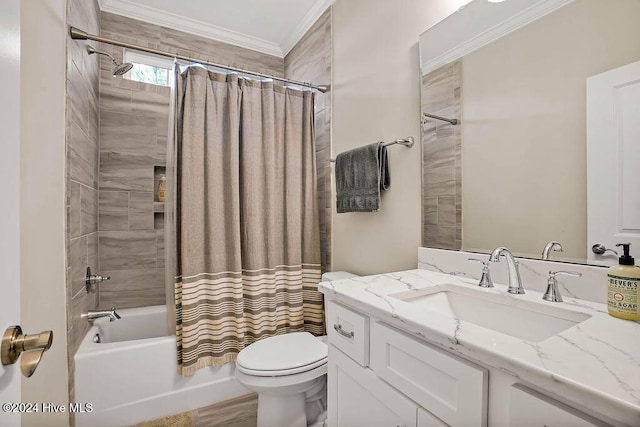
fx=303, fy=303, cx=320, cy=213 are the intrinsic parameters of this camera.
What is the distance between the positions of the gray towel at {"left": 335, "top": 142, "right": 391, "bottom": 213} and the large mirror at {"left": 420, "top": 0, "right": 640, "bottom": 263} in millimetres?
237

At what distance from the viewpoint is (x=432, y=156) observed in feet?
4.52

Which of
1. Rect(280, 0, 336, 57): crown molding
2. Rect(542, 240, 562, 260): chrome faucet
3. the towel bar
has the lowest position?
Rect(542, 240, 562, 260): chrome faucet

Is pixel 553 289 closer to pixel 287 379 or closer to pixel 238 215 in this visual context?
pixel 287 379

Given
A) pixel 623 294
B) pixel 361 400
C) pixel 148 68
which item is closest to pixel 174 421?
pixel 361 400

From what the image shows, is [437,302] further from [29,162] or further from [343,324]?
[29,162]

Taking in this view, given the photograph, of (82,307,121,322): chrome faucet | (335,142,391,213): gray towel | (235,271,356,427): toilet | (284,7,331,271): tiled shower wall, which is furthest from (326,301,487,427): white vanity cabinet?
(82,307,121,322): chrome faucet

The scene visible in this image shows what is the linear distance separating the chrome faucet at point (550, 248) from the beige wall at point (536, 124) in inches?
0.7

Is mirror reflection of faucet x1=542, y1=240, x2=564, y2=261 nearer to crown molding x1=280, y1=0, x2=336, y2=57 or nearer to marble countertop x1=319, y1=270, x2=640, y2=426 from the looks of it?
marble countertop x1=319, y1=270, x2=640, y2=426

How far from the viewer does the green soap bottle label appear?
0.69 metres

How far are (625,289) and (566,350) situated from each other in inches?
11.9

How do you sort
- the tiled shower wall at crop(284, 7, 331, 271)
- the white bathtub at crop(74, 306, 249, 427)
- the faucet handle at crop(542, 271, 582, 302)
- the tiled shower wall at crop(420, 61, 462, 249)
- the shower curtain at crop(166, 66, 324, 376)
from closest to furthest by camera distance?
the faucet handle at crop(542, 271, 582, 302) < the tiled shower wall at crop(420, 61, 462, 249) < the white bathtub at crop(74, 306, 249, 427) < the shower curtain at crop(166, 66, 324, 376) < the tiled shower wall at crop(284, 7, 331, 271)

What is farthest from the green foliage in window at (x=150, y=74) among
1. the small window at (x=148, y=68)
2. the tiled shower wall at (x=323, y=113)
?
the tiled shower wall at (x=323, y=113)

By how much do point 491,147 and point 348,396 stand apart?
1.04 metres

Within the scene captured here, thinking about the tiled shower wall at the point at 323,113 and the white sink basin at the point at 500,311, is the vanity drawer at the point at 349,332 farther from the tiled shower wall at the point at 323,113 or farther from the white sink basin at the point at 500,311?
the tiled shower wall at the point at 323,113
